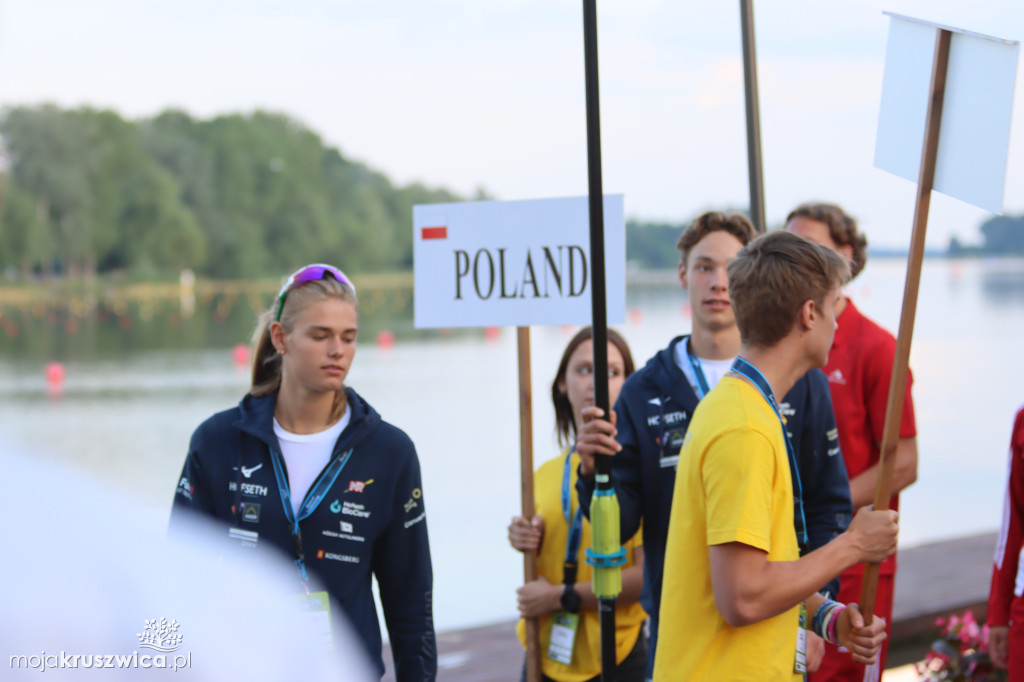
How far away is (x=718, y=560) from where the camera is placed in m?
1.79

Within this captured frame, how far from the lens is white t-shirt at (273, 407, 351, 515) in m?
2.33

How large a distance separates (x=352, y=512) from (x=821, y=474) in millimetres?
1135

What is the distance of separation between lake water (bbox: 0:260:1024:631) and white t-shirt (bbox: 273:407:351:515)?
0.65m

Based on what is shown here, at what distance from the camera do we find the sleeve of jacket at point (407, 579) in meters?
2.38

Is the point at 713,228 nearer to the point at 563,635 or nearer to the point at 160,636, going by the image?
the point at 563,635

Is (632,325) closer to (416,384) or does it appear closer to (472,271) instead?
(416,384)

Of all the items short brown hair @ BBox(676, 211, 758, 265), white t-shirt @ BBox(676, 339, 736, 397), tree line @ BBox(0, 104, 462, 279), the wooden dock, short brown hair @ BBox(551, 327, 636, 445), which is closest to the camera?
white t-shirt @ BBox(676, 339, 736, 397)

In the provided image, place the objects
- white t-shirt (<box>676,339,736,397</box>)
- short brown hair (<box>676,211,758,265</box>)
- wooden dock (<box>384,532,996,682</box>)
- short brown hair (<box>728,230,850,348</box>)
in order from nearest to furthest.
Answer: short brown hair (<box>728,230,850,348</box>), white t-shirt (<box>676,339,736,397</box>), short brown hair (<box>676,211,758,265</box>), wooden dock (<box>384,532,996,682</box>)

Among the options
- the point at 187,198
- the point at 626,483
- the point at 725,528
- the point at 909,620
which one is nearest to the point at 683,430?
the point at 626,483

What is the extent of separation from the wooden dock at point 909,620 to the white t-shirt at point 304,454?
6.90 feet

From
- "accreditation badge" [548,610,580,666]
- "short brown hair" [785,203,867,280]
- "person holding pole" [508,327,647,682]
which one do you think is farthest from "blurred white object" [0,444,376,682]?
"short brown hair" [785,203,867,280]

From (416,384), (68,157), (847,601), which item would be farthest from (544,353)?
(68,157)

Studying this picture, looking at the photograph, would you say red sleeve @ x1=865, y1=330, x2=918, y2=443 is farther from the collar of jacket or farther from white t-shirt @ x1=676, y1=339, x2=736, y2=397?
the collar of jacket

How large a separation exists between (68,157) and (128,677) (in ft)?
195
